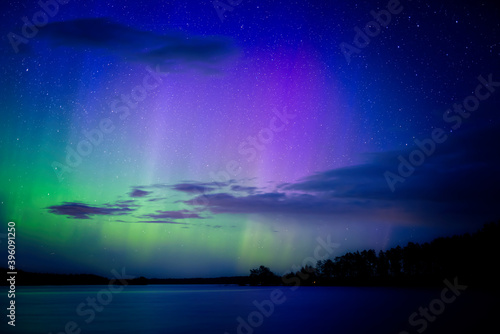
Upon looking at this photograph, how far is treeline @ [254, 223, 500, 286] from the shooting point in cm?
8331

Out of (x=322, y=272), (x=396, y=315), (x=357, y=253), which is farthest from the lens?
(x=322, y=272)

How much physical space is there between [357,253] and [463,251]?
2825 inches

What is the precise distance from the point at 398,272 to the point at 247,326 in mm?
123424

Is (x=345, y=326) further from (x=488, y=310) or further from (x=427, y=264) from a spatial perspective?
(x=427, y=264)

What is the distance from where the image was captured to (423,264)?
120 m

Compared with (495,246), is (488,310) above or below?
below

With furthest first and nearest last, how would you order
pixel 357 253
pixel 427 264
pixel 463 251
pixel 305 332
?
1. pixel 357 253
2. pixel 427 264
3. pixel 463 251
4. pixel 305 332

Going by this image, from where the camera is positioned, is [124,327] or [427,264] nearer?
[124,327]

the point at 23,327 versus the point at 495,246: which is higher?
the point at 495,246

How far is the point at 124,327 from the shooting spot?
30.2m

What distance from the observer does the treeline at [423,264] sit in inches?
3280

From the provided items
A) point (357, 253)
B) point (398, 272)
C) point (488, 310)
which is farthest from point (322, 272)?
point (488, 310)

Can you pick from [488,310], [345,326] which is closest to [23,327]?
[345,326]

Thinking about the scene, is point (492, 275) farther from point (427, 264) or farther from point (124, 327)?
point (124, 327)
